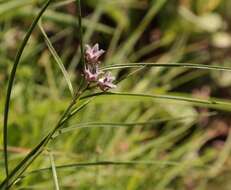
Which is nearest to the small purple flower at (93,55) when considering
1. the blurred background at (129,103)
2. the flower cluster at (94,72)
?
the flower cluster at (94,72)

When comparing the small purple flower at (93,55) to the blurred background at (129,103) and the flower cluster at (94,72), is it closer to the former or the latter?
the flower cluster at (94,72)

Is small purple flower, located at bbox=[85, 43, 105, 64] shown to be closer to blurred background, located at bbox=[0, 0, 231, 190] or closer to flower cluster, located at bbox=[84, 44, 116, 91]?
flower cluster, located at bbox=[84, 44, 116, 91]

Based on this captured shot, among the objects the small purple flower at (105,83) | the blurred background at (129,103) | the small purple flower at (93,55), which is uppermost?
the blurred background at (129,103)

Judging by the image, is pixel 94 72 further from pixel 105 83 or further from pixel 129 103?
pixel 129 103

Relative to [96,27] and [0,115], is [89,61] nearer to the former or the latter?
[0,115]

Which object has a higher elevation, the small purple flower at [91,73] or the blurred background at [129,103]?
the blurred background at [129,103]

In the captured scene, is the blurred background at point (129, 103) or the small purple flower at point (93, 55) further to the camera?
the blurred background at point (129, 103)

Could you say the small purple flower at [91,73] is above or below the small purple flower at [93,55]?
below

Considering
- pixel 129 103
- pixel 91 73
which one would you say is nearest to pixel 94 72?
pixel 91 73
